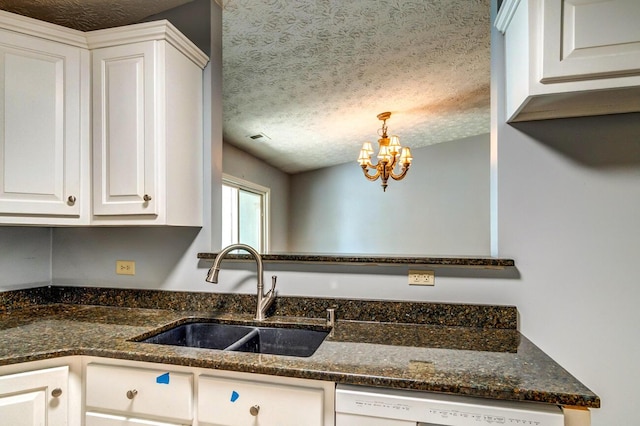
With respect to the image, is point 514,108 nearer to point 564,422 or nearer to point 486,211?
point 564,422

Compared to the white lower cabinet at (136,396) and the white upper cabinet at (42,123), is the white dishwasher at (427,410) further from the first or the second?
the white upper cabinet at (42,123)

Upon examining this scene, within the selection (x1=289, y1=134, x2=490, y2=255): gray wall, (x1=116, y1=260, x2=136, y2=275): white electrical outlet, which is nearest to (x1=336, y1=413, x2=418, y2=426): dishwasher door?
(x1=116, y1=260, x2=136, y2=275): white electrical outlet

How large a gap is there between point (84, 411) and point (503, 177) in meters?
1.89

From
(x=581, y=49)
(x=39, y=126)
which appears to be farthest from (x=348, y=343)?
(x=39, y=126)

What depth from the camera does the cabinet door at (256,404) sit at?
1.03 m

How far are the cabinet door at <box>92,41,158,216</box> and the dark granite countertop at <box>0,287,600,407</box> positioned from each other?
1.76 ft

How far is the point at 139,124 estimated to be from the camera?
1538 mm

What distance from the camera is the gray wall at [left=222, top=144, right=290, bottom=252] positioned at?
A: 388cm

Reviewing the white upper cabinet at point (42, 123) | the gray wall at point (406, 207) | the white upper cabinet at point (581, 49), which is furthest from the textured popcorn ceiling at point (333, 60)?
the gray wall at point (406, 207)

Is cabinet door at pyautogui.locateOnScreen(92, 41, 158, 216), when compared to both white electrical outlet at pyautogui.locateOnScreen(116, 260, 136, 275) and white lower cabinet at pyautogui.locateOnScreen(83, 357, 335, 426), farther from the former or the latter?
white lower cabinet at pyautogui.locateOnScreen(83, 357, 335, 426)

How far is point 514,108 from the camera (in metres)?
1.34

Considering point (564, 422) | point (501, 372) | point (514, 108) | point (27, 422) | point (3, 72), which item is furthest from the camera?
point (3, 72)

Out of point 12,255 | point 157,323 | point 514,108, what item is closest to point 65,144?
point 12,255

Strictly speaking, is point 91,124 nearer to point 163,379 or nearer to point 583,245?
point 163,379
